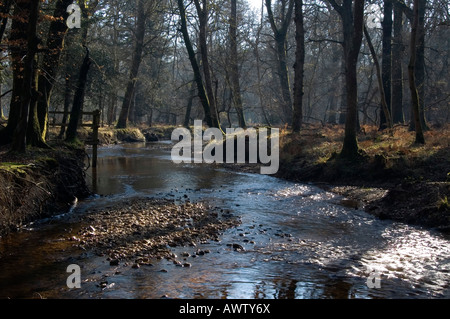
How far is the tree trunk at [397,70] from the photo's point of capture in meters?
19.7

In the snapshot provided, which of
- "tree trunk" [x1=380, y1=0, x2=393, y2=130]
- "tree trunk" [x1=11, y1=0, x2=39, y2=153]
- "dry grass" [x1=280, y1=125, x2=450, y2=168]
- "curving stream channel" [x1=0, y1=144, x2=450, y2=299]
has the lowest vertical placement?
"curving stream channel" [x1=0, y1=144, x2=450, y2=299]

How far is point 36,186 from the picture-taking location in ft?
25.9

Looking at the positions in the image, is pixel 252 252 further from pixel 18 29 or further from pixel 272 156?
pixel 272 156

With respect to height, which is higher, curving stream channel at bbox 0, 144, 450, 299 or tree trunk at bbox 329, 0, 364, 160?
tree trunk at bbox 329, 0, 364, 160

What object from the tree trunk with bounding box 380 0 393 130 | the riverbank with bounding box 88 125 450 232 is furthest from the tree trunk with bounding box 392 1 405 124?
the riverbank with bounding box 88 125 450 232

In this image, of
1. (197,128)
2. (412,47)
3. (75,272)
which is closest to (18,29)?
(75,272)

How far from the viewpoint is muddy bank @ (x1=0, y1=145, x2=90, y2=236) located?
274 inches

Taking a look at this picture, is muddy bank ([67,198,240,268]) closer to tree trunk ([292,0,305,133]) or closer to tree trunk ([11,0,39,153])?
tree trunk ([11,0,39,153])

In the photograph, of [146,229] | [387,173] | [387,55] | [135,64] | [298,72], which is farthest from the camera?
[135,64]

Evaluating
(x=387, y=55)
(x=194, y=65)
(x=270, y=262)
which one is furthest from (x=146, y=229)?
(x=387, y=55)

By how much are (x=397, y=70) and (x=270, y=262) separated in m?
18.0

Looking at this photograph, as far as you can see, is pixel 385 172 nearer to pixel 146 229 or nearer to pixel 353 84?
pixel 353 84

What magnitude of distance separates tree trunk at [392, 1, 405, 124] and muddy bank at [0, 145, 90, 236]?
16015mm

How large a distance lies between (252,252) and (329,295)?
1.82m
